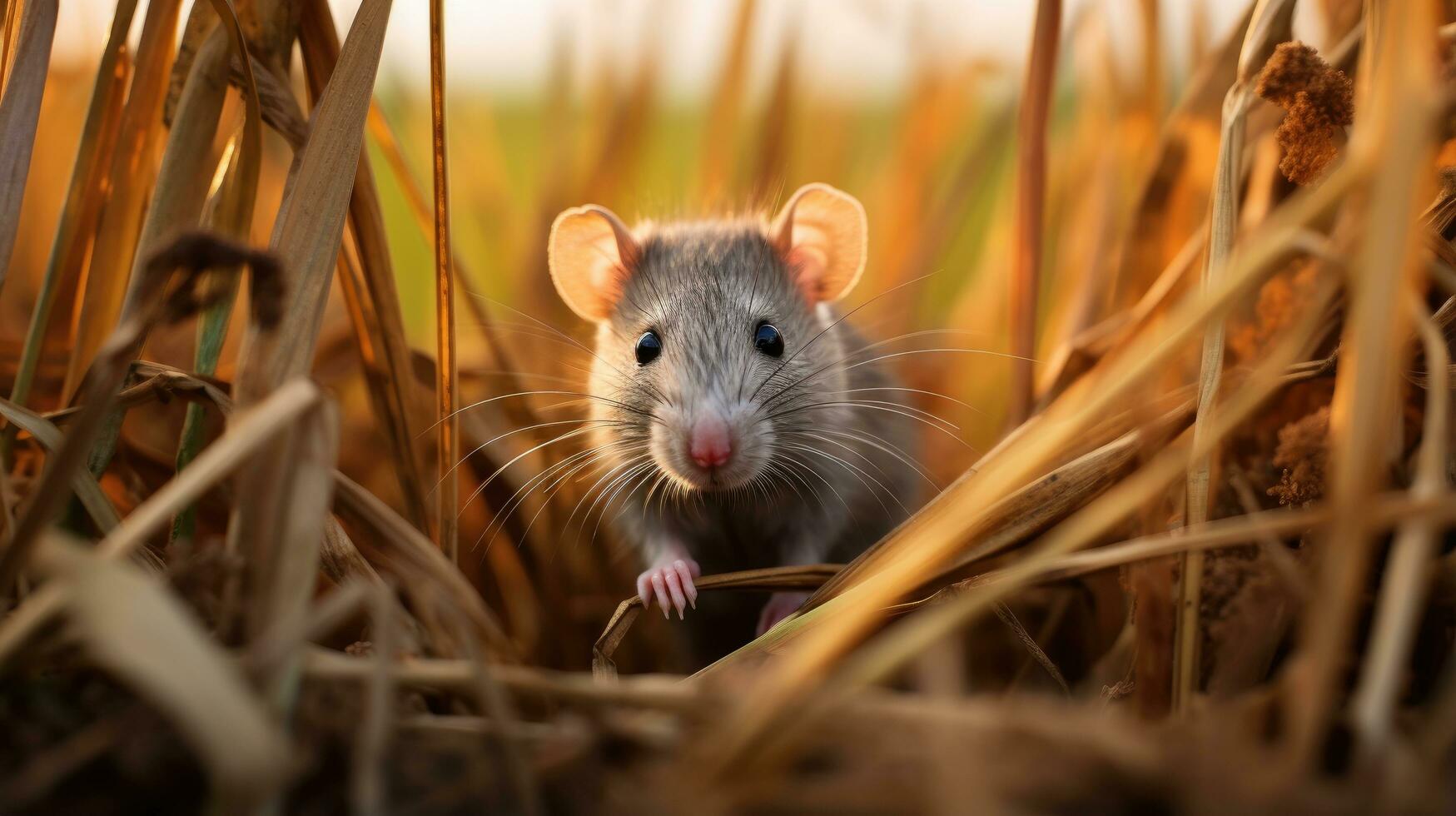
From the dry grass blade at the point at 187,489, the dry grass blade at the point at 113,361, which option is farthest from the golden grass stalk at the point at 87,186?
the dry grass blade at the point at 187,489

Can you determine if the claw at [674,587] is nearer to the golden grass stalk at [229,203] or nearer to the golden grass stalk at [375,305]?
the golden grass stalk at [375,305]

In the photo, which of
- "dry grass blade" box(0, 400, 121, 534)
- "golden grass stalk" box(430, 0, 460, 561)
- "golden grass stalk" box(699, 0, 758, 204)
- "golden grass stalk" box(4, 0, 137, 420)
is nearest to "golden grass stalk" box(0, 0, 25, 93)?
"golden grass stalk" box(4, 0, 137, 420)

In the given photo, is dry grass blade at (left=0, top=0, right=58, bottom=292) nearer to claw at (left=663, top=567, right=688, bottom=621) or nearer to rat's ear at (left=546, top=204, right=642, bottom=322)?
rat's ear at (left=546, top=204, right=642, bottom=322)

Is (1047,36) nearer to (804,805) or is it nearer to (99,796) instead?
(804,805)

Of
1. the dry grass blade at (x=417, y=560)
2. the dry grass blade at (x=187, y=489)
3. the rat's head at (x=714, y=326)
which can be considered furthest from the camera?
the rat's head at (x=714, y=326)

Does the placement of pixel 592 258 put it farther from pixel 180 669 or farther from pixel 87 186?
pixel 180 669

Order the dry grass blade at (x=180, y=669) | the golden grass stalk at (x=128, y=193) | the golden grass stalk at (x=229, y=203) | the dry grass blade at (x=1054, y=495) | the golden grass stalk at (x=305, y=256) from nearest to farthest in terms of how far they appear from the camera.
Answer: the dry grass blade at (x=180, y=669), the golden grass stalk at (x=305, y=256), the dry grass blade at (x=1054, y=495), the golden grass stalk at (x=229, y=203), the golden grass stalk at (x=128, y=193)
